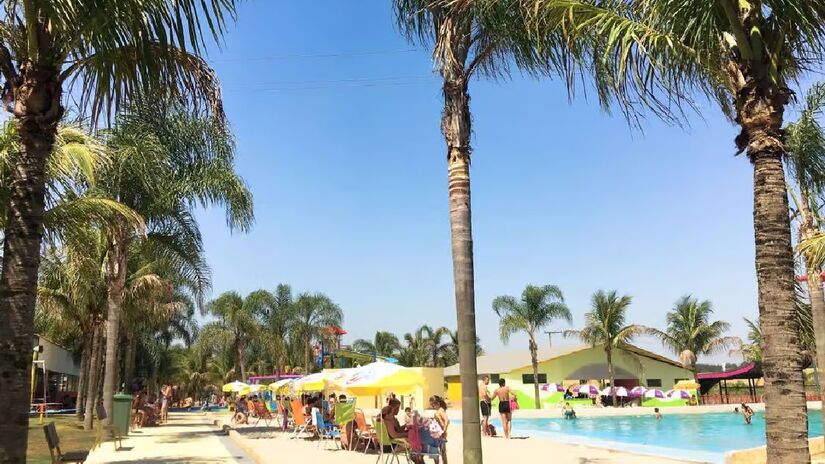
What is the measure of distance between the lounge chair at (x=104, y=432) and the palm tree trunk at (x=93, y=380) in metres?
3.41

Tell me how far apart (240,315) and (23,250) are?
4476 centimetres

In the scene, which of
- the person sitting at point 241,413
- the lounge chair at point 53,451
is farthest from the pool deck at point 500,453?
the person sitting at point 241,413

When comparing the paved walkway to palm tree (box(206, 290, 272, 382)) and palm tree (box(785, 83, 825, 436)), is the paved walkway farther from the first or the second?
palm tree (box(206, 290, 272, 382))

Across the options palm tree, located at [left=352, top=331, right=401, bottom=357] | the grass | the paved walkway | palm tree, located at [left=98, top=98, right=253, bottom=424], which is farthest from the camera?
palm tree, located at [left=352, top=331, right=401, bottom=357]

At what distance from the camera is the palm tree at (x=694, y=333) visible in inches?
1821

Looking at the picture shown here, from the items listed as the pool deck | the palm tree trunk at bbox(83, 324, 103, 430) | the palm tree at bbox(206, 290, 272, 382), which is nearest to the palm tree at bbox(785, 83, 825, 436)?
the pool deck

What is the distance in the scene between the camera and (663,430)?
2517 cm

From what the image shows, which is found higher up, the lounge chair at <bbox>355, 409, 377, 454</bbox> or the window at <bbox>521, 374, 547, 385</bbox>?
the lounge chair at <bbox>355, 409, 377, 454</bbox>

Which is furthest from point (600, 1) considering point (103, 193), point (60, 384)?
point (60, 384)

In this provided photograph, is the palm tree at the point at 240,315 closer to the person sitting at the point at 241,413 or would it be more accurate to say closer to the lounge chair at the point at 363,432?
the person sitting at the point at 241,413

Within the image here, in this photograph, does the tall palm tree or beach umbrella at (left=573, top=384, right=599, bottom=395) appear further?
beach umbrella at (left=573, top=384, right=599, bottom=395)

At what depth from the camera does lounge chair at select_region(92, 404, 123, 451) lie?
13.9 metres

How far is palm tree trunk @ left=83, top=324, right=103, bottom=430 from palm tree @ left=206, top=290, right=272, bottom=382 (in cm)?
2383

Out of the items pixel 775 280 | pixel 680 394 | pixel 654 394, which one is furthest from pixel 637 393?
pixel 775 280
